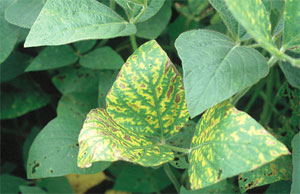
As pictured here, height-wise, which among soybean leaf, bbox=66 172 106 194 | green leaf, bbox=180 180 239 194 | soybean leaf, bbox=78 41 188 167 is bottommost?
soybean leaf, bbox=66 172 106 194

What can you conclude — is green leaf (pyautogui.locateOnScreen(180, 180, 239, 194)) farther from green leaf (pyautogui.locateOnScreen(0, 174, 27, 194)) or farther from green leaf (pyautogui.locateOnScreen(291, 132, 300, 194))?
green leaf (pyautogui.locateOnScreen(0, 174, 27, 194))

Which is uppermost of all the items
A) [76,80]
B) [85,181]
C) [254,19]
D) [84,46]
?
[254,19]

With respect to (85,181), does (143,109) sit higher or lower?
higher

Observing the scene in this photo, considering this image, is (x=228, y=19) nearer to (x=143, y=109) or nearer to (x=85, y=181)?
(x=143, y=109)

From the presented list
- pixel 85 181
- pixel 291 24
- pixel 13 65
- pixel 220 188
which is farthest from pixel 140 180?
pixel 291 24

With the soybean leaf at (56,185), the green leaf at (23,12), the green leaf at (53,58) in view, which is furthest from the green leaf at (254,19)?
the soybean leaf at (56,185)

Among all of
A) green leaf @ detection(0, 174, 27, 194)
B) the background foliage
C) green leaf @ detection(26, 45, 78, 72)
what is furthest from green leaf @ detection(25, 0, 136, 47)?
green leaf @ detection(0, 174, 27, 194)
